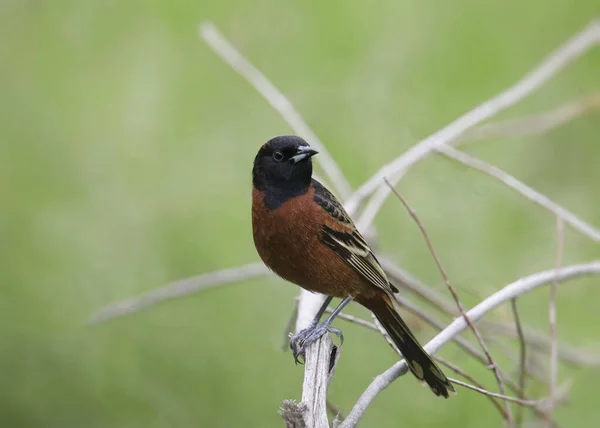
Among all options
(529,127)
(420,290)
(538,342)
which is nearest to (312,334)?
(420,290)

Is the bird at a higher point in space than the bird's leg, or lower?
higher

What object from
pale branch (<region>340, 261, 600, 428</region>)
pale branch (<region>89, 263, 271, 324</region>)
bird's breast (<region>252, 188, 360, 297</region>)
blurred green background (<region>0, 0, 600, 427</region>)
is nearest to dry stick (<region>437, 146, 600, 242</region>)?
pale branch (<region>340, 261, 600, 428</region>)

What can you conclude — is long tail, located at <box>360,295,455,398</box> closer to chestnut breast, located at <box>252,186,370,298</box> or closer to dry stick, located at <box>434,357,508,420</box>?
chestnut breast, located at <box>252,186,370,298</box>

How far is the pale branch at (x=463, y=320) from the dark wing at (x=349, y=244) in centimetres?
78

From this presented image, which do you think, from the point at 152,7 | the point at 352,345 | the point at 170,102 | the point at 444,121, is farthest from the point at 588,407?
the point at 152,7

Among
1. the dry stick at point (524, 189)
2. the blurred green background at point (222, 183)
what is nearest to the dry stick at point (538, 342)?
the dry stick at point (524, 189)

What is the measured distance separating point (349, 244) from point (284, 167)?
0.49 m

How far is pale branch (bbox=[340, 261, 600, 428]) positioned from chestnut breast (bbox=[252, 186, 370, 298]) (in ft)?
2.84

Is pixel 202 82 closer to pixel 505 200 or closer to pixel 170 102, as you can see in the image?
pixel 170 102

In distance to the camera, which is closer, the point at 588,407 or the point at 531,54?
the point at 588,407

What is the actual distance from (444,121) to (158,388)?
355cm

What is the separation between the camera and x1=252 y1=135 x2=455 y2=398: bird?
4297 millimetres

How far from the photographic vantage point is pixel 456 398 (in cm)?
640

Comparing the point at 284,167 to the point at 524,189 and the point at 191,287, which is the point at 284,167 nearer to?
the point at 191,287
